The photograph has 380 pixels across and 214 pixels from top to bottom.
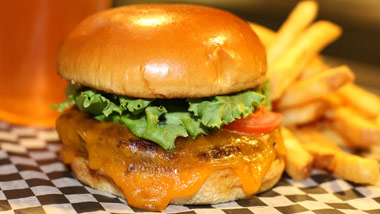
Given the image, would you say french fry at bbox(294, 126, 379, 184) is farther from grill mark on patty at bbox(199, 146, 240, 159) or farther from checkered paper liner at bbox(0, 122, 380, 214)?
grill mark on patty at bbox(199, 146, 240, 159)

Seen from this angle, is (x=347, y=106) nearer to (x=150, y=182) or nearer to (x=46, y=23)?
(x=150, y=182)

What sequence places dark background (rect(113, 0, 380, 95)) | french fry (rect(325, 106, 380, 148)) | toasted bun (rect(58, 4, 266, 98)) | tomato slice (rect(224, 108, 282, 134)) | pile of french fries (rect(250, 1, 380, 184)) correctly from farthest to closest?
dark background (rect(113, 0, 380, 95)) → french fry (rect(325, 106, 380, 148)) → pile of french fries (rect(250, 1, 380, 184)) → tomato slice (rect(224, 108, 282, 134)) → toasted bun (rect(58, 4, 266, 98))

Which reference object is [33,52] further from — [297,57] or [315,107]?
[315,107]

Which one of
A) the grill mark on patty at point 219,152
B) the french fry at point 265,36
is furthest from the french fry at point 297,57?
the grill mark on patty at point 219,152

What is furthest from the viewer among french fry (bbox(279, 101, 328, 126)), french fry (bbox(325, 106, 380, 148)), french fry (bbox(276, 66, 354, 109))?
french fry (bbox(279, 101, 328, 126))

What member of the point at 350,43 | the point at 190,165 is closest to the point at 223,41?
the point at 190,165

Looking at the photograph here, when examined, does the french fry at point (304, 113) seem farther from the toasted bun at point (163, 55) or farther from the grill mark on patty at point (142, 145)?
the grill mark on patty at point (142, 145)

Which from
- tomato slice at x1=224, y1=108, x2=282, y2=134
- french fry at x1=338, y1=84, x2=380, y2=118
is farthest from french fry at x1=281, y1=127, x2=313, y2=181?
french fry at x1=338, y1=84, x2=380, y2=118
